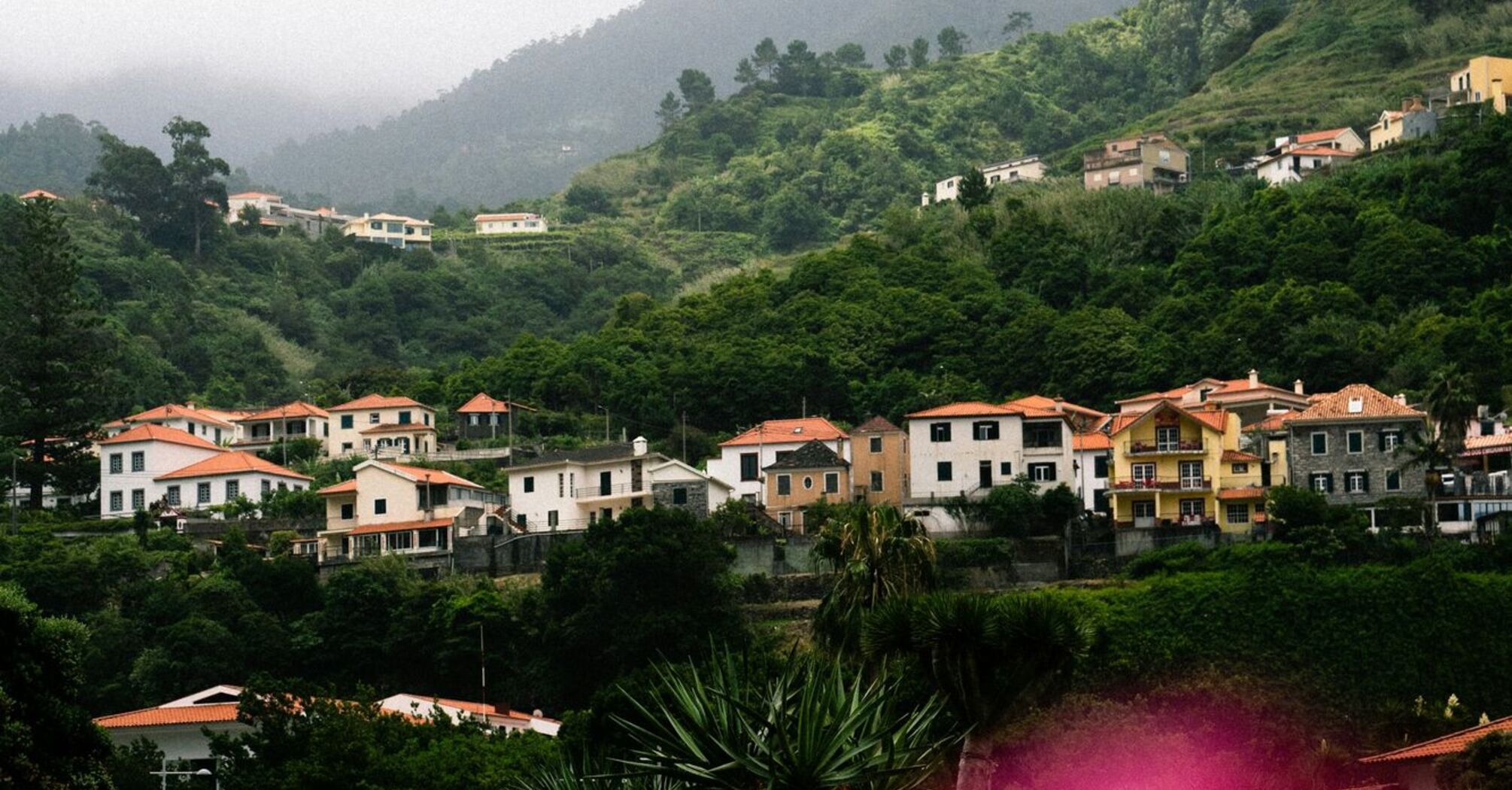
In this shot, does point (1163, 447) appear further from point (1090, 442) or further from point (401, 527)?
point (401, 527)

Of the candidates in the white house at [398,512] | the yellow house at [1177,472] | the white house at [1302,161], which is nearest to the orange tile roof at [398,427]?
the white house at [398,512]

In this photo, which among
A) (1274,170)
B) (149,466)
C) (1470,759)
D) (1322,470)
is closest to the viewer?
(1470,759)

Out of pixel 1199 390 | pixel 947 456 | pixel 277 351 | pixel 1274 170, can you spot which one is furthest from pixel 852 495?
pixel 277 351

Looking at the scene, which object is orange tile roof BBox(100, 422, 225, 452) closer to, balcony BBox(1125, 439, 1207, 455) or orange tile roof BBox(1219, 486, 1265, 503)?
balcony BBox(1125, 439, 1207, 455)

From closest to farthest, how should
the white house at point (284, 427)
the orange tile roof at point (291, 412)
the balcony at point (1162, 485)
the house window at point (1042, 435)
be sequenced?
1. the balcony at point (1162, 485)
2. the house window at point (1042, 435)
3. the white house at point (284, 427)
4. the orange tile roof at point (291, 412)

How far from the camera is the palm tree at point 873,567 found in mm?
52344

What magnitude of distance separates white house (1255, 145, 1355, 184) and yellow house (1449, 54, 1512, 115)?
670 centimetres

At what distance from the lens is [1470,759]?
36031 mm

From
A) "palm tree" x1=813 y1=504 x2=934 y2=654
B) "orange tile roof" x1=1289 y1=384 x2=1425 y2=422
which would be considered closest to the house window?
"orange tile roof" x1=1289 y1=384 x2=1425 y2=422

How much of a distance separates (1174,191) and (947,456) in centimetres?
5446

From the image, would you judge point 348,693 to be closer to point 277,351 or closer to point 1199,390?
point 1199,390

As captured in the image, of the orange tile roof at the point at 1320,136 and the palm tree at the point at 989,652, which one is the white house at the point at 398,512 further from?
the orange tile roof at the point at 1320,136

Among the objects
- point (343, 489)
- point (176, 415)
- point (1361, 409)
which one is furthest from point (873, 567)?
point (176, 415)

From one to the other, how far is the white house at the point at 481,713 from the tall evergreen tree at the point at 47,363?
90.9 feet
